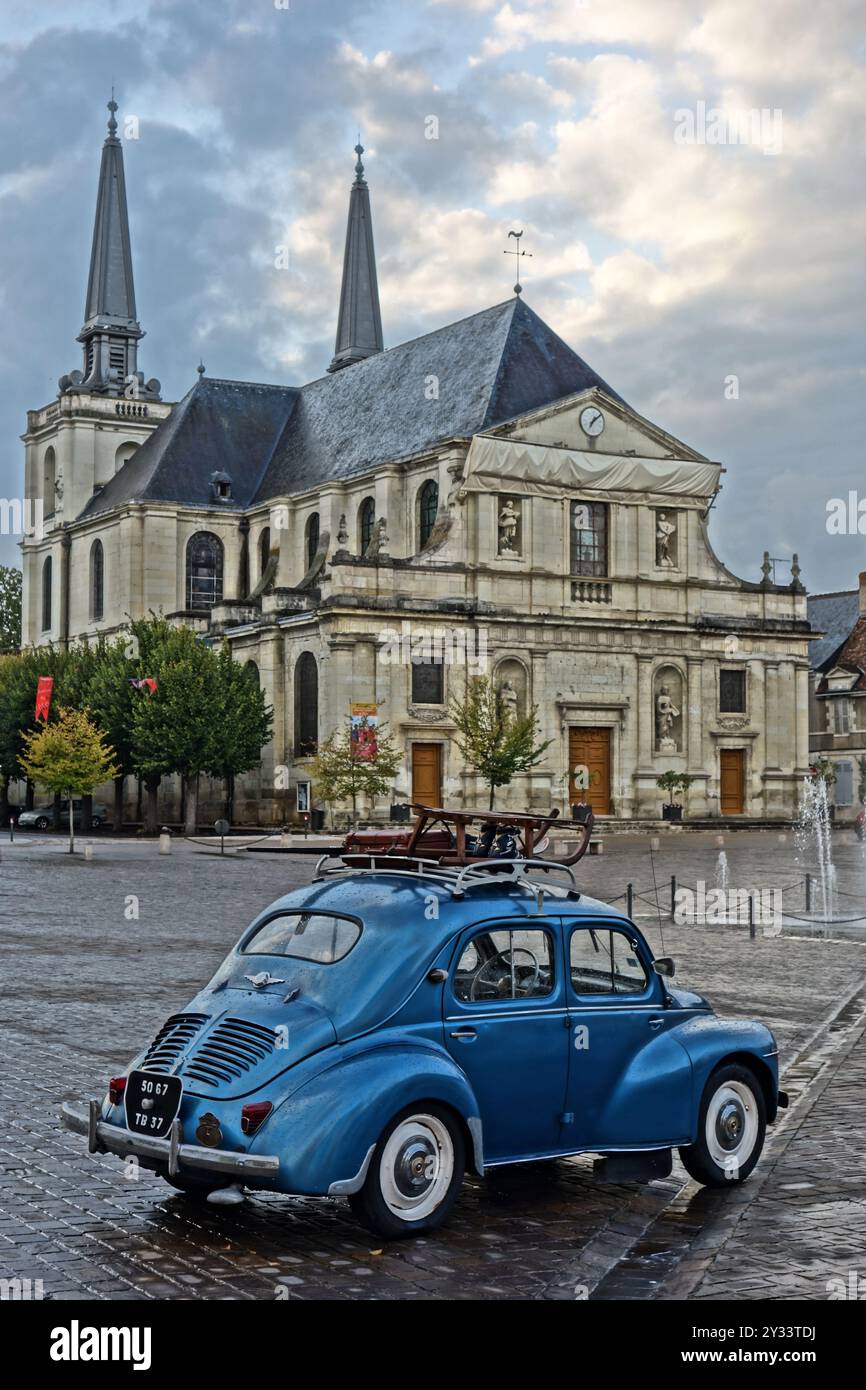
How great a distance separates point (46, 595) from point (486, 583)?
33.3 m

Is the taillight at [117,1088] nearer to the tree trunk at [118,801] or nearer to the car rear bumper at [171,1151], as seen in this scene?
the car rear bumper at [171,1151]

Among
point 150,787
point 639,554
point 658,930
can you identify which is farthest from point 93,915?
point 639,554

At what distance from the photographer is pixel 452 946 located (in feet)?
27.4

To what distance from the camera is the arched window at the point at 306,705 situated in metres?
62.5

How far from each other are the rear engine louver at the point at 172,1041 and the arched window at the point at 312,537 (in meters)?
64.4

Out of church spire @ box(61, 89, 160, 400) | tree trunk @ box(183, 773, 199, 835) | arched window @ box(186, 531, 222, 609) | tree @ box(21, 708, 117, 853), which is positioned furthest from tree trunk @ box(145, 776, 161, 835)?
church spire @ box(61, 89, 160, 400)

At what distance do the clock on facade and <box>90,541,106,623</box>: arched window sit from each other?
26484mm

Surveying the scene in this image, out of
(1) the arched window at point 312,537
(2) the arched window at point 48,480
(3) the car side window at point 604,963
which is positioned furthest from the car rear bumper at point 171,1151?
(2) the arched window at point 48,480

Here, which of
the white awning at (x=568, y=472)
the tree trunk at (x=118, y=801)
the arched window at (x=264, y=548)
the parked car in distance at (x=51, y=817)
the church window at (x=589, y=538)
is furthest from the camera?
the arched window at (x=264, y=548)

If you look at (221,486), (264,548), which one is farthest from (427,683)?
(221,486)

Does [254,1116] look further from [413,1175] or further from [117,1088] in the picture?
[117,1088]

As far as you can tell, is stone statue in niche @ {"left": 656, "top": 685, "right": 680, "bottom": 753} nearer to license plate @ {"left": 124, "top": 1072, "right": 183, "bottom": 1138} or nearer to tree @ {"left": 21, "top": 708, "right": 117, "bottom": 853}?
tree @ {"left": 21, "top": 708, "right": 117, "bottom": 853}

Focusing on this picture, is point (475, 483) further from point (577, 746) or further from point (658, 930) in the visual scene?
point (658, 930)

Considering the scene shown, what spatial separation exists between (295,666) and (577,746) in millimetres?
10992
